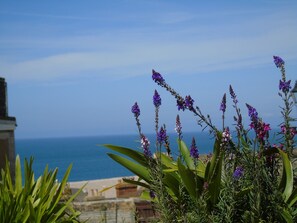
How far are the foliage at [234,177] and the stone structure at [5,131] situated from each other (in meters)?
12.5

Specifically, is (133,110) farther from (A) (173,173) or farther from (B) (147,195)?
(B) (147,195)

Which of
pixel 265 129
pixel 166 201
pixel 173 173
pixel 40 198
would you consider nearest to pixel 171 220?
pixel 166 201

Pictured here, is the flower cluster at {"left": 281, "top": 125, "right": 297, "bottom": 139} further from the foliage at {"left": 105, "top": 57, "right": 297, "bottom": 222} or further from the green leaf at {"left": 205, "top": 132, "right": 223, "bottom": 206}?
the green leaf at {"left": 205, "top": 132, "right": 223, "bottom": 206}

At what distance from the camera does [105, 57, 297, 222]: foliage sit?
4293 millimetres

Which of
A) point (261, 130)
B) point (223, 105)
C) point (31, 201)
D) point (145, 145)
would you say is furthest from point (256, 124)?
point (31, 201)

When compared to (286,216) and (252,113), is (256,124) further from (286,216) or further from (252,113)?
(286,216)

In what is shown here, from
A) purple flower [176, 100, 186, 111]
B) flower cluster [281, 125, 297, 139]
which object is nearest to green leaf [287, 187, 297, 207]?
flower cluster [281, 125, 297, 139]

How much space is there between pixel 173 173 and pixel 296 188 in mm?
1046

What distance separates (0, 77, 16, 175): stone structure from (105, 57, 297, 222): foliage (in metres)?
12.5

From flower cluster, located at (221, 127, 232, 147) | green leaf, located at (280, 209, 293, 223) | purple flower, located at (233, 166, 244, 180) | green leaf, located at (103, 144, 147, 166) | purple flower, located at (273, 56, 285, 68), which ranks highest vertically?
purple flower, located at (273, 56, 285, 68)

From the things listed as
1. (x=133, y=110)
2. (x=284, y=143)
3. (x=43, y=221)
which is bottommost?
(x=43, y=221)

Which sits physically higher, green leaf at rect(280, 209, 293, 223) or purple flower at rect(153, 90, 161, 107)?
purple flower at rect(153, 90, 161, 107)

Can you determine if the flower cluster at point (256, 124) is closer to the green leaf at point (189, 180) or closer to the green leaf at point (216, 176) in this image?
the green leaf at point (216, 176)

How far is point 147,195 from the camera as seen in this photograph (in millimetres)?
5434
